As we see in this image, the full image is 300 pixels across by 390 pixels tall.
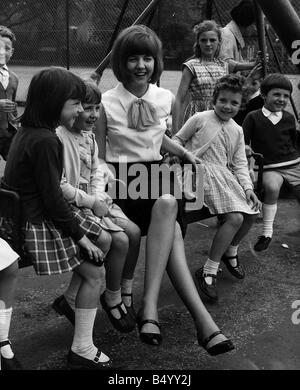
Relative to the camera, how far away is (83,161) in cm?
260

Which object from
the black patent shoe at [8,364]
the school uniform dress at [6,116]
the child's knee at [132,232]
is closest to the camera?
the black patent shoe at [8,364]

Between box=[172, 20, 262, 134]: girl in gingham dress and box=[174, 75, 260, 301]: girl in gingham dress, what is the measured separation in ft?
2.25

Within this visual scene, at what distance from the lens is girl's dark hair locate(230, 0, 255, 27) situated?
4.82 m

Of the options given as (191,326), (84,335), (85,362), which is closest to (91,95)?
(84,335)

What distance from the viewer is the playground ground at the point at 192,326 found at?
2.50 metres

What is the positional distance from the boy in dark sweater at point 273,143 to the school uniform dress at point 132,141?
4.09 ft

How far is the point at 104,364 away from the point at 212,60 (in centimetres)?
272

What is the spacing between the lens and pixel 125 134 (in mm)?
2834

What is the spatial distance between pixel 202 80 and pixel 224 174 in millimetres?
1147

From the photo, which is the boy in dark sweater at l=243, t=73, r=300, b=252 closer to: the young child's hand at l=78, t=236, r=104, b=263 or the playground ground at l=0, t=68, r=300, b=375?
the playground ground at l=0, t=68, r=300, b=375

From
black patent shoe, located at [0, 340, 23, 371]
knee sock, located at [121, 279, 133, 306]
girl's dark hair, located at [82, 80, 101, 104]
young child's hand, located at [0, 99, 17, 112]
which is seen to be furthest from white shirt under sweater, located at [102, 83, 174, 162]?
young child's hand, located at [0, 99, 17, 112]

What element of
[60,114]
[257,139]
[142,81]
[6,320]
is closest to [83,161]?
[60,114]

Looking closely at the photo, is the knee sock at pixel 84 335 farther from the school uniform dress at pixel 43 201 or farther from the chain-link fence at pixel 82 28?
the chain-link fence at pixel 82 28

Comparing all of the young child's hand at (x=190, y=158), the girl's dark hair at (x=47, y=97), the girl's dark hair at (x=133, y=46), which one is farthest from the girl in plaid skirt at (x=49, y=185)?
the young child's hand at (x=190, y=158)
